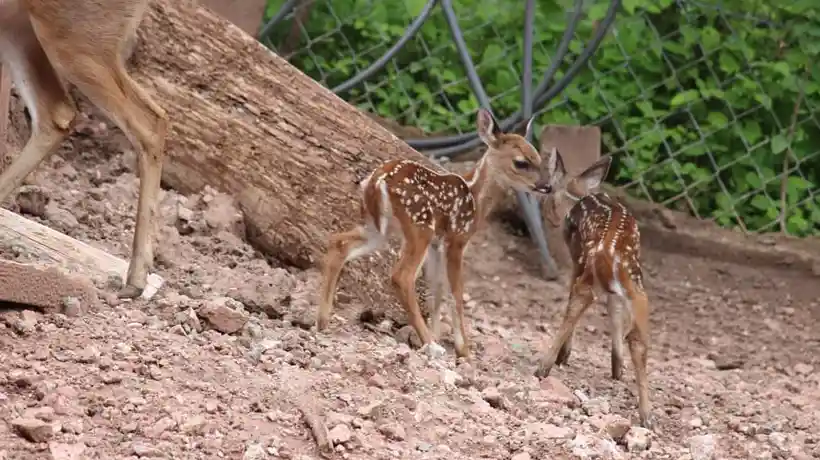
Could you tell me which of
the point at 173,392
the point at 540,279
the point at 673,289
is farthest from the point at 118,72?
the point at 673,289

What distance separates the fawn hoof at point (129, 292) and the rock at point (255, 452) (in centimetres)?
96

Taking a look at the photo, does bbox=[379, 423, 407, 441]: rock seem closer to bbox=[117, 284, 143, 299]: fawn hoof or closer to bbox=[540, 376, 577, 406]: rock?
bbox=[540, 376, 577, 406]: rock

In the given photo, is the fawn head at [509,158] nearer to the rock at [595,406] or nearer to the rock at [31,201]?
the rock at [595,406]

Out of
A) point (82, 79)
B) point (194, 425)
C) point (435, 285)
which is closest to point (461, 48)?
point (435, 285)

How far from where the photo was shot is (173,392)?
2721mm

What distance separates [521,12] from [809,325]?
2.27 meters

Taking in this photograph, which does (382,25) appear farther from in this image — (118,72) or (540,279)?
(118,72)

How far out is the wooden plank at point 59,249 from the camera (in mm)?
3439

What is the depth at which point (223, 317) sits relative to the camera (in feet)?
10.7

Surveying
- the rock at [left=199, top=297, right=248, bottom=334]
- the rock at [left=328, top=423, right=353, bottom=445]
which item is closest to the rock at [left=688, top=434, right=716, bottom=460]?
the rock at [left=328, top=423, right=353, bottom=445]

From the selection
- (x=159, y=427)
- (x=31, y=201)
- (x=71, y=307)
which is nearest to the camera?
(x=159, y=427)

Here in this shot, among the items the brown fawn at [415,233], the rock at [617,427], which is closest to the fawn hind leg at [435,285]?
the brown fawn at [415,233]

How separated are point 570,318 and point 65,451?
191 centimetres

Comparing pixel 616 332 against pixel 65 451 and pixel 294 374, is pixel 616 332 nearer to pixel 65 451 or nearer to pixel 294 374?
pixel 294 374
